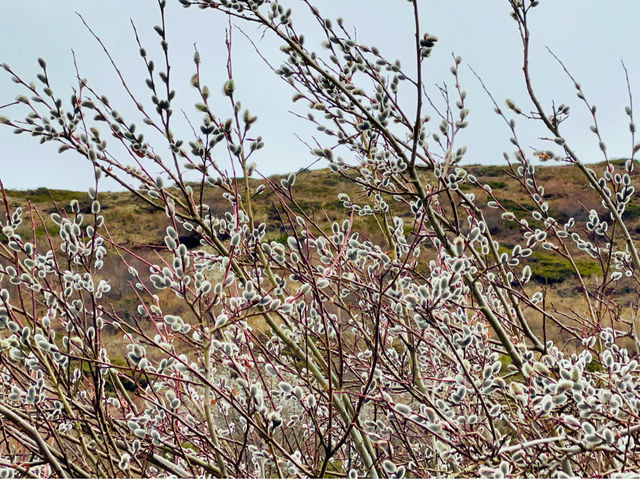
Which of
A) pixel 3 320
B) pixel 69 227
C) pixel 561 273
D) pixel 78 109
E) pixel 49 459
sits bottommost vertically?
pixel 561 273

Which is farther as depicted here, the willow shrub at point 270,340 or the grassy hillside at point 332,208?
the grassy hillside at point 332,208

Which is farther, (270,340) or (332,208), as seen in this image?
(332,208)

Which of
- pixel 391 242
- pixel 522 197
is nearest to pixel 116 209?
pixel 522 197

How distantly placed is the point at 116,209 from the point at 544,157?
32.4 metres

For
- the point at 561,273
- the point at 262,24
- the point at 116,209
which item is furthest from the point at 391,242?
the point at 116,209

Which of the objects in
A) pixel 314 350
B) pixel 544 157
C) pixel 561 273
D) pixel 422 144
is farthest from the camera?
pixel 561 273

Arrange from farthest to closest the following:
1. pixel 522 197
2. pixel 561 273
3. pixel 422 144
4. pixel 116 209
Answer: pixel 116 209, pixel 522 197, pixel 561 273, pixel 422 144

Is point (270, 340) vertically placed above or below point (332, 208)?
below

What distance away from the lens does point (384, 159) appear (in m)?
2.50

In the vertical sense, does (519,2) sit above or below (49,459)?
above

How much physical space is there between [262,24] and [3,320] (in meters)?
1.77

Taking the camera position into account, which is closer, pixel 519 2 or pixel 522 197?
pixel 519 2

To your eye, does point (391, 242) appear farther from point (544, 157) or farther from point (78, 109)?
point (78, 109)

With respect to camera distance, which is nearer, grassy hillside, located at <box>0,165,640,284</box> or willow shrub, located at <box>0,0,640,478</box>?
willow shrub, located at <box>0,0,640,478</box>
